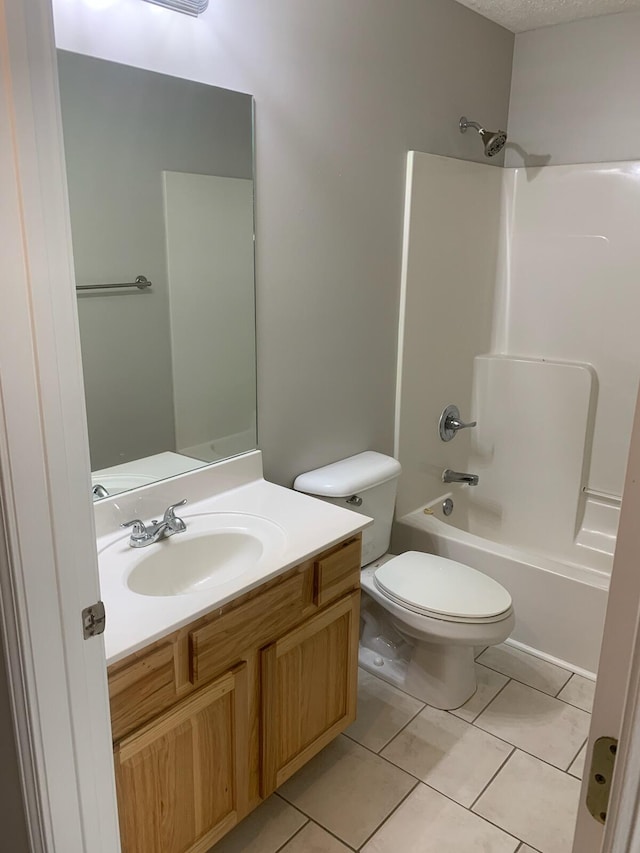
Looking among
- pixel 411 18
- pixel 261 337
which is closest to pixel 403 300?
pixel 261 337

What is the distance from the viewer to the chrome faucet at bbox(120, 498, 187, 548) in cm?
173

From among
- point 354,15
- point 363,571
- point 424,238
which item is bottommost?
point 363,571

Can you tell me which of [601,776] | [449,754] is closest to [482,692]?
[449,754]

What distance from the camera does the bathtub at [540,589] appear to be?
2.47 meters

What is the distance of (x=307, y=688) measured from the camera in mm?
1839

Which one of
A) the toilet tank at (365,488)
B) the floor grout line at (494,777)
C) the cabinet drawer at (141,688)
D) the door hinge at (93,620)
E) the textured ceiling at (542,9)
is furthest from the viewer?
the textured ceiling at (542,9)

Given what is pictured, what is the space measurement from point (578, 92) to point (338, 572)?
2.19m

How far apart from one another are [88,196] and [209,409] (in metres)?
0.69

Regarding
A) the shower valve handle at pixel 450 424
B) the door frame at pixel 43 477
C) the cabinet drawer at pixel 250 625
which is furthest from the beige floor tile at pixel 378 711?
the door frame at pixel 43 477

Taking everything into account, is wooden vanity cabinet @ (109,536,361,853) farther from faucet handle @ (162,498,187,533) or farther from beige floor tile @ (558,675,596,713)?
beige floor tile @ (558,675,596,713)

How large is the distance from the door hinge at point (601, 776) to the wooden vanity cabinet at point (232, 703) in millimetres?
927

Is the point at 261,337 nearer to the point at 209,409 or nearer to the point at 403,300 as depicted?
the point at 209,409

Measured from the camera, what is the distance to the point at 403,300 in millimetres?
2615

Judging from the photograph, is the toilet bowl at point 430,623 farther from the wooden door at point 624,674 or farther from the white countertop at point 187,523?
the wooden door at point 624,674
